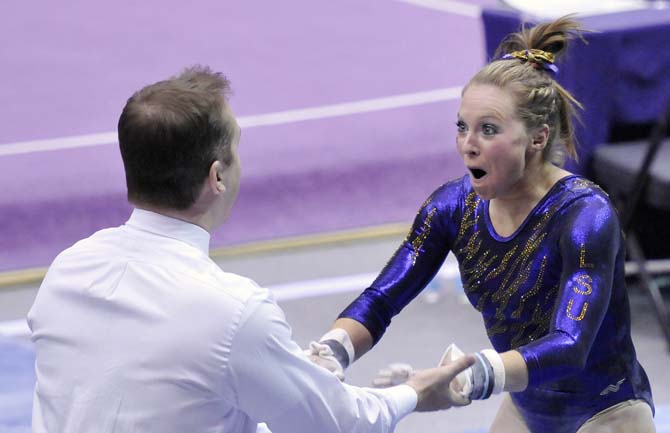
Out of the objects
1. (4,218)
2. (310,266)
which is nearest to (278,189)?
(310,266)

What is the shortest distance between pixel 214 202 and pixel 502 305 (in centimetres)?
90

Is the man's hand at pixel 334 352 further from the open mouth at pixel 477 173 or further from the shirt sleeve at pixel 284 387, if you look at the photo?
the open mouth at pixel 477 173

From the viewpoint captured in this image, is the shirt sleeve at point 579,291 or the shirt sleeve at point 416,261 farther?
the shirt sleeve at point 416,261

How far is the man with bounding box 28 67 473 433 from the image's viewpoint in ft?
6.91

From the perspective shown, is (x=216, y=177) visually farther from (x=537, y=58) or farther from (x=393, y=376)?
(x=537, y=58)

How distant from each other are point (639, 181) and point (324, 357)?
2782 millimetres

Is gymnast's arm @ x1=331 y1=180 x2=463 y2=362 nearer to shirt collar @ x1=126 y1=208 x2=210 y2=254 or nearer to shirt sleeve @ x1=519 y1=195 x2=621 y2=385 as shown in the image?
shirt sleeve @ x1=519 y1=195 x2=621 y2=385

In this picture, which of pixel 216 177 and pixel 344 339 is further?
pixel 344 339

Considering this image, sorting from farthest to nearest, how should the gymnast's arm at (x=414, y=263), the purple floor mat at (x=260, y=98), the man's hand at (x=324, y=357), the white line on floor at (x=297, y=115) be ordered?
the white line on floor at (x=297, y=115) → the purple floor mat at (x=260, y=98) → the gymnast's arm at (x=414, y=263) → the man's hand at (x=324, y=357)

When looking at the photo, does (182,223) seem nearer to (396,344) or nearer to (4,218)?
(396,344)

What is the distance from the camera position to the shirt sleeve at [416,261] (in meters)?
2.93

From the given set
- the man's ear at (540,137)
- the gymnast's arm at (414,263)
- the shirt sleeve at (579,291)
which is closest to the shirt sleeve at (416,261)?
the gymnast's arm at (414,263)

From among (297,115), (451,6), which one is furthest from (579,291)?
(451,6)

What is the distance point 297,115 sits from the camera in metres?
7.95
